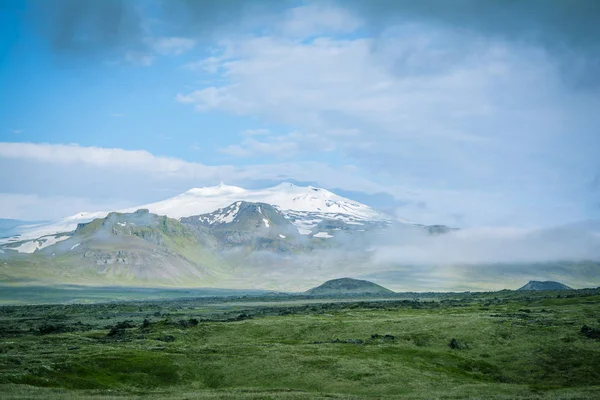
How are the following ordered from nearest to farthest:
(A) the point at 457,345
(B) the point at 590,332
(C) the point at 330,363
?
(C) the point at 330,363, (A) the point at 457,345, (B) the point at 590,332

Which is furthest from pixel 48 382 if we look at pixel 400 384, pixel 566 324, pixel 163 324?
pixel 566 324

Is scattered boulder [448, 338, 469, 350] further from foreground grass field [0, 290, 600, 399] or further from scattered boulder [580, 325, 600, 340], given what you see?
scattered boulder [580, 325, 600, 340]

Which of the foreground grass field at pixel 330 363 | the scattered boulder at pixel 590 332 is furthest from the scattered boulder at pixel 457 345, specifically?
the scattered boulder at pixel 590 332

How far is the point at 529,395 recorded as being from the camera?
69.6 m

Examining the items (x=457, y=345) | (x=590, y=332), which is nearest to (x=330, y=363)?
(x=457, y=345)

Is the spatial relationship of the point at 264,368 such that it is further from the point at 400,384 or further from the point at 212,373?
the point at 400,384

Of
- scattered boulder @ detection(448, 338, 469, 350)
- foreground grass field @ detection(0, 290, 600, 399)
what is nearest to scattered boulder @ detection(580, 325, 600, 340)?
foreground grass field @ detection(0, 290, 600, 399)

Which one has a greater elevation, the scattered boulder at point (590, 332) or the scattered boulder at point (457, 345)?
the scattered boulder at point (590, 332)

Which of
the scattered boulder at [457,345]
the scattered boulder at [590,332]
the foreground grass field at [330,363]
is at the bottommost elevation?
the foreground grass field at [330,363]

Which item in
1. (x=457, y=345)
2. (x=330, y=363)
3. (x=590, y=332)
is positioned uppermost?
(x=590, y=332)

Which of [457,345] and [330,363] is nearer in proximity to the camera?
[330,363]

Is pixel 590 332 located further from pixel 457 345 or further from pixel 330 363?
pixel 330 363

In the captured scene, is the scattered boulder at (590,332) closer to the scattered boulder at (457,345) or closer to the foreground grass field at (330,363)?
the foreground grass field at (330,363)

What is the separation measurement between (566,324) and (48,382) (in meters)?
79.1
